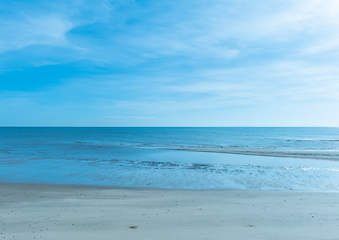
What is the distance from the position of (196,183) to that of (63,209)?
8.76 metres

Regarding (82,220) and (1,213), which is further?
(1,213)

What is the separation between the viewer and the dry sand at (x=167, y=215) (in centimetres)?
650

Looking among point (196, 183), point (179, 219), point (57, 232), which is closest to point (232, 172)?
point (196, 183)

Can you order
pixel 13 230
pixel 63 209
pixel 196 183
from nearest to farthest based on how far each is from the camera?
1. pixel 13 230
2. pixel 63 209
3. pixel 196 183

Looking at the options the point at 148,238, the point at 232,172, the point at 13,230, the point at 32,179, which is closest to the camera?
the point at 148,238

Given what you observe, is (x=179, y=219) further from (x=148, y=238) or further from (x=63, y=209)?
(x=63, y=209)

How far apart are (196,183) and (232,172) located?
5364 millimetres

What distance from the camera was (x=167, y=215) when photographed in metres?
8.09

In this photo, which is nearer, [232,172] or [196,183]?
[196,183]

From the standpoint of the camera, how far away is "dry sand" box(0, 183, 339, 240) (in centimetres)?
650

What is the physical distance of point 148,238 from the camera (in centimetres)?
618

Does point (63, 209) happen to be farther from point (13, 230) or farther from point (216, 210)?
point (216, 210)

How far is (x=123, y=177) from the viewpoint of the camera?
1673 centimetres

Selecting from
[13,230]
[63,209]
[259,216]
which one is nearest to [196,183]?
[259,216]
